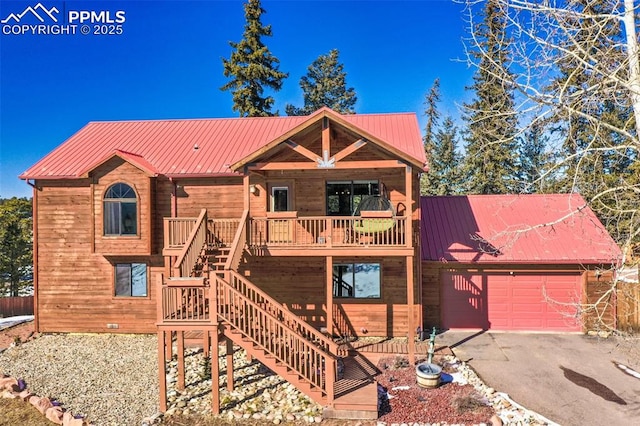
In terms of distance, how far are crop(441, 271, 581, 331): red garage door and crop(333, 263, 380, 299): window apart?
2.56 meters

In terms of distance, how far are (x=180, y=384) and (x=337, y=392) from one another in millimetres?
4011

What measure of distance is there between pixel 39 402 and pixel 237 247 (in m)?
5.73

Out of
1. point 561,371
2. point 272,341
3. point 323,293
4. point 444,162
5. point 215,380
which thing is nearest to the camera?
point 215,380

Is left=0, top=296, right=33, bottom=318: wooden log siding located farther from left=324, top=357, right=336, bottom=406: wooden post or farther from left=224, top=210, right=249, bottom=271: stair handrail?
left=324, top=357, right=336, bottom=406: wooden post

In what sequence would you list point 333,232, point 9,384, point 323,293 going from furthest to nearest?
point 323,293 → point 333,232 → point 9,384

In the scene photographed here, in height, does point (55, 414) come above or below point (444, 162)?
below

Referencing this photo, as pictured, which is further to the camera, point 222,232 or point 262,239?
point 222,232

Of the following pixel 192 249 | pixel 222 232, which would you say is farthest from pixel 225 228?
pixel 192 249

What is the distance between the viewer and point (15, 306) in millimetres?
16328

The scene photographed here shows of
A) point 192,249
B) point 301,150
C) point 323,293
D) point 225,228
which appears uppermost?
point 301,150

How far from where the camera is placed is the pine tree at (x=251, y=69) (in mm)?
26234

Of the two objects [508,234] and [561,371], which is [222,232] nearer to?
[508,234]

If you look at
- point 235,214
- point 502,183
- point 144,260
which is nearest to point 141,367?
point 144,260

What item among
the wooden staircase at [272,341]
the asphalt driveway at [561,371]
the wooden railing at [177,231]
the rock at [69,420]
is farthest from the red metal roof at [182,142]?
the rock at [69,420]
